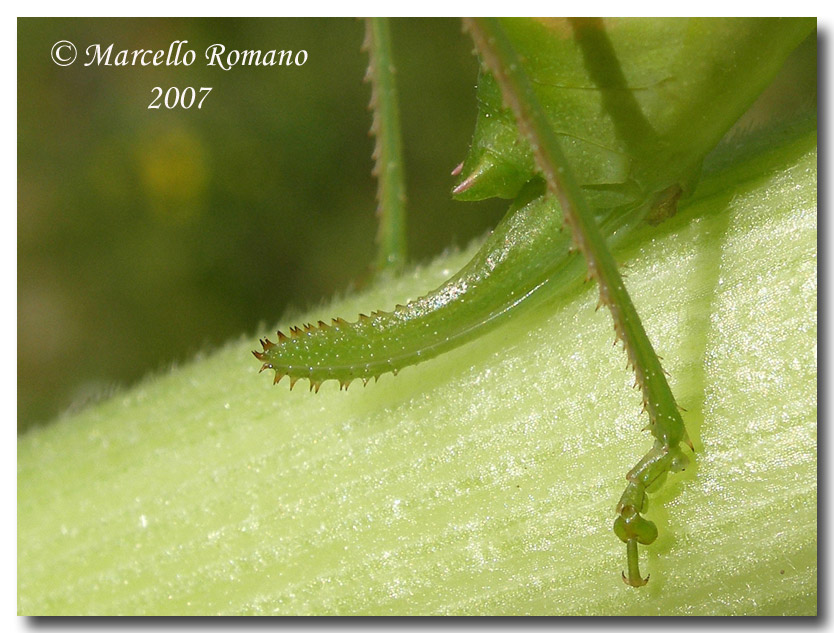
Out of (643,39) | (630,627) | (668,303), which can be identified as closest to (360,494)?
(630,627)

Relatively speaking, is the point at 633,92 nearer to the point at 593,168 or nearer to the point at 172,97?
the point at 593,168

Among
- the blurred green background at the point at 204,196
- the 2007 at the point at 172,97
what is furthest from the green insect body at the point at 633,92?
the blurred green background at the point at 204,196

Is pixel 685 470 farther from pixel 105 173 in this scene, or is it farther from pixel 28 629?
pixel 105 173

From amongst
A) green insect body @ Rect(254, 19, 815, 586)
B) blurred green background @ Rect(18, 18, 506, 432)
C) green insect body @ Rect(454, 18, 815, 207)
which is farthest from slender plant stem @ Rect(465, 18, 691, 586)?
blurred green background @ Rect(18, 18, 506, 432)

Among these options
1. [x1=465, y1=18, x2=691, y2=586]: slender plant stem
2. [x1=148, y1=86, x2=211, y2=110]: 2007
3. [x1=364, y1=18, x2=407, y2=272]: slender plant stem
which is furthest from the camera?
[x1=148, y1=86, x2=211, y2=110]: 2007

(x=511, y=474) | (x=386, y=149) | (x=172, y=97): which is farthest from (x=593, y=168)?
(x=172, y=97)

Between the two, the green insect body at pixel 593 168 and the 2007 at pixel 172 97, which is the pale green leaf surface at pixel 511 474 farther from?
the 2007 at pixel 172 97

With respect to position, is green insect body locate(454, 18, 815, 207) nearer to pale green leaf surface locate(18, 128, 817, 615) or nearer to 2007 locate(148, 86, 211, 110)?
pale green leaf surface locate(18, 128, 817, 615)
